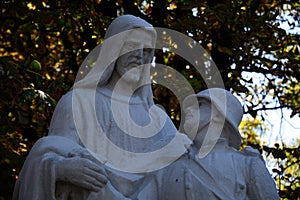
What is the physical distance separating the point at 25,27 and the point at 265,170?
21.5 ft

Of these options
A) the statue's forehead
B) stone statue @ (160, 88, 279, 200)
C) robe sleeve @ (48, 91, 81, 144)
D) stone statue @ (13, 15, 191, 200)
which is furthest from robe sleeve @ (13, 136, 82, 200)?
the statue's forehead

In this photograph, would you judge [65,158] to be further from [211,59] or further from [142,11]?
[142,11]

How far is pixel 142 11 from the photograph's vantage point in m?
13.8

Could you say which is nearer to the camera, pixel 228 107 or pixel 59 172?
pixel 59 172

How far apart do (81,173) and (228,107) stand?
1270 mm

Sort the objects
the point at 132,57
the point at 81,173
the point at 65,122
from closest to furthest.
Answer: the point at 81,173, the point at 65,122, the point at 132,57

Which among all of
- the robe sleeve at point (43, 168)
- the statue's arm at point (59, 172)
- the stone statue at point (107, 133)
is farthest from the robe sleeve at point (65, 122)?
the statue's arm at point (59, 172)

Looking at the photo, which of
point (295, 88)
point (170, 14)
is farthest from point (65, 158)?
point (295, 88)

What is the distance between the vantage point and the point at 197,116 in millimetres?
6316

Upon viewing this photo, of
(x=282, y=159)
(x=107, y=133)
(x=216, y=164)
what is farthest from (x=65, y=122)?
(x=282, y=159)

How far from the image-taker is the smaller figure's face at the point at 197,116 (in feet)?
20.7

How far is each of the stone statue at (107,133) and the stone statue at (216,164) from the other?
117 millimetres

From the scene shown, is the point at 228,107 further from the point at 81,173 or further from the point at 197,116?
the point at 81,173

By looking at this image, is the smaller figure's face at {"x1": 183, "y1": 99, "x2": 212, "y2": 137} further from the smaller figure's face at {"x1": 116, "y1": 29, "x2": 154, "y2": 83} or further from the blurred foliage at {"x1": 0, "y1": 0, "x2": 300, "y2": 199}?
the blurred foliage at {"x1": 0, "y1": 0, "x2": 300, "y2": 199}
